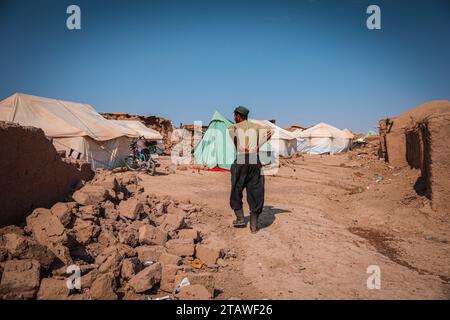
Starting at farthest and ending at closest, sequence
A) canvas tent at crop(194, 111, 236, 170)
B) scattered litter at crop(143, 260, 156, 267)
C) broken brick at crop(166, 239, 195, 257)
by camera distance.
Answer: canvas tent at crop(194, 111, 236, 170) < broken brick at crop(166, 239, 195, 257) < scattered litter at crop(143, 260, 156, 267)

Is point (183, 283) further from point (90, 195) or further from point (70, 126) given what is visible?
point (70, 126)

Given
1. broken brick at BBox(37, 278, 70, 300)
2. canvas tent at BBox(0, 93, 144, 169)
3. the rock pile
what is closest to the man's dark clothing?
the rock pile

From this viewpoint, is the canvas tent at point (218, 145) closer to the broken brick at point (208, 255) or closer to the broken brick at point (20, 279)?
the broken brick at point (208, 255)

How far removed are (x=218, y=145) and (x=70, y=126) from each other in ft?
20.4

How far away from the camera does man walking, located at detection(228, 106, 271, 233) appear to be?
4.35 m

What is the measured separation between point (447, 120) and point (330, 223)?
2.86 meters

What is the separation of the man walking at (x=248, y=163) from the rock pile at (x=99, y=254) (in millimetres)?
976

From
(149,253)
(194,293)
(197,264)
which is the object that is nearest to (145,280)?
(194,293)

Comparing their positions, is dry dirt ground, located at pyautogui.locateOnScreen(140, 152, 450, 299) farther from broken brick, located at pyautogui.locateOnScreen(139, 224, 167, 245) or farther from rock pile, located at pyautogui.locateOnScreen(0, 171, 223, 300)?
broken brick, located at pyautogui.locateOnScreen(139, 224, 167, 245)

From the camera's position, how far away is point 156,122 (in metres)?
32.8

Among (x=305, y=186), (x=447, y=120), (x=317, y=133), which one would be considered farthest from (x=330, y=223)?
(x=317, y=133)

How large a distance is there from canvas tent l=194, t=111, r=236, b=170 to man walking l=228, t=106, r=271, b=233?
866cm

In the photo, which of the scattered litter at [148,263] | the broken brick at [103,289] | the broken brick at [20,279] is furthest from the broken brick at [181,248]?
the broken brick at [20,279]

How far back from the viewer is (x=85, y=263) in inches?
116
